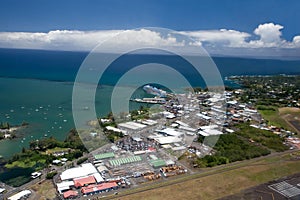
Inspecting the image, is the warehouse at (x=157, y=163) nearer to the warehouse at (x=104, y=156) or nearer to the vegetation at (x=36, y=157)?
the warehouse at (x=104, y=156)

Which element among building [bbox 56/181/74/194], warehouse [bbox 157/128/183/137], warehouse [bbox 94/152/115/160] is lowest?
building [bbox 56/181/74/194]

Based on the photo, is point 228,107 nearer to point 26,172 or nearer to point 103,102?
point 103,102

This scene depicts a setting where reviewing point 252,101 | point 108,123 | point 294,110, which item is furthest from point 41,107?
point 294,110

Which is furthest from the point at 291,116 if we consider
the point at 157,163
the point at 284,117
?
the point at 157,163

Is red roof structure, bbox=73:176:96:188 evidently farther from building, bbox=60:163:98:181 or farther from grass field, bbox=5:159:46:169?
grass field, bbox=5:159:46:169

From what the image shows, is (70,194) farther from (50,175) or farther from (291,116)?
(291,116)

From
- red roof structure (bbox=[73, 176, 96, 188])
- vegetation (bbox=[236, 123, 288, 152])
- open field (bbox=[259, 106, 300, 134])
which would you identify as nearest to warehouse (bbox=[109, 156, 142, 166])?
red roof structure (bbox=[73, 176, 96, 188])
